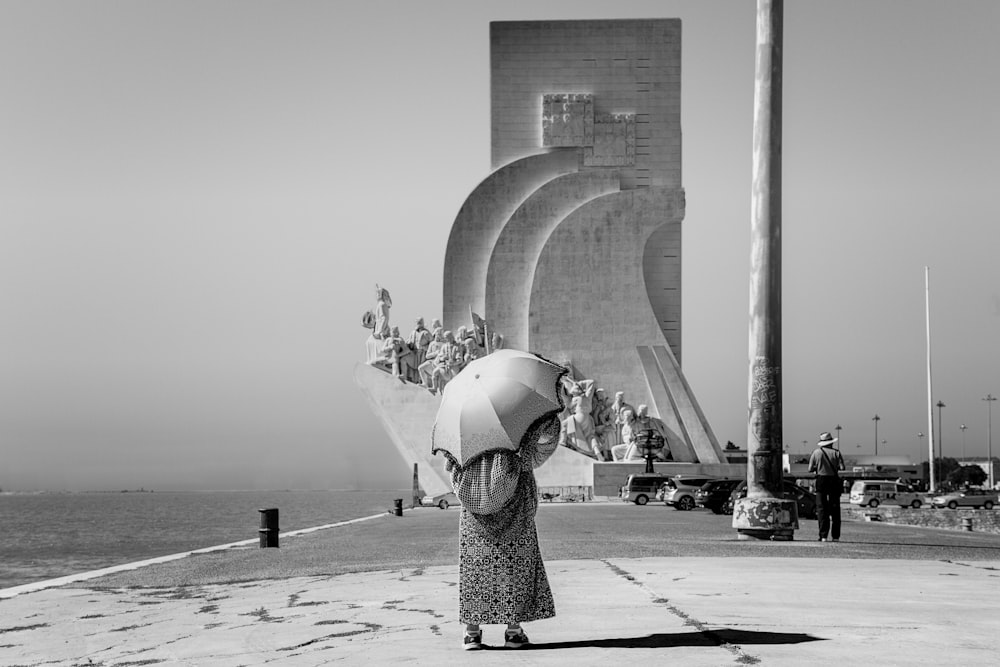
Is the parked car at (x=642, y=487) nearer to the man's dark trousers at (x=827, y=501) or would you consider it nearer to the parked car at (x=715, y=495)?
the parked car at (x=715, y=495)

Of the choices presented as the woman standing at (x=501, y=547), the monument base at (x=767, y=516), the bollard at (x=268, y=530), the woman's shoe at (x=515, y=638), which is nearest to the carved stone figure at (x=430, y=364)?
the bollard at (x=268, y=530)

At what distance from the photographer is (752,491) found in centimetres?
1305

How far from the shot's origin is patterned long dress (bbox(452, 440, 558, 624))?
5.95 metres

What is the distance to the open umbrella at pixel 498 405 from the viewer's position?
613 cm

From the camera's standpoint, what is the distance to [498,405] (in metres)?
6.14

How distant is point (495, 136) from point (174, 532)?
73.8 ft

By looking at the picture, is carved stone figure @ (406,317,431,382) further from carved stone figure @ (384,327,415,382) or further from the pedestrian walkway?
the pedestrian walkway

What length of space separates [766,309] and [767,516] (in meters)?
2.21

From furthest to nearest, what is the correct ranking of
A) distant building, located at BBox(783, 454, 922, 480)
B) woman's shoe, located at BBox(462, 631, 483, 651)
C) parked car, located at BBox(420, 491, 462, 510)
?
distant building, located at BBox(783, 454, 922, 480) → parked car, located at BBox(420, 491, 462, 510) → woman's shoe, located at BBox(462, 631, 483, 651)

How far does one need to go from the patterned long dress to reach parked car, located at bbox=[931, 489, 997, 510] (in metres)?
34.4

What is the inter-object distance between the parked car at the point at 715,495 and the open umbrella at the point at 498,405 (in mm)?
21993

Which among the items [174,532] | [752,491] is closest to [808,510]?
[752,491]

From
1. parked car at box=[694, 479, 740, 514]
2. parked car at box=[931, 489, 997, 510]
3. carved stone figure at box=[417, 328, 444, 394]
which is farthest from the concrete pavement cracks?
carved stone figure at box=[417, 328, 444, 394]

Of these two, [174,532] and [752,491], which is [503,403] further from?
[174,532]
